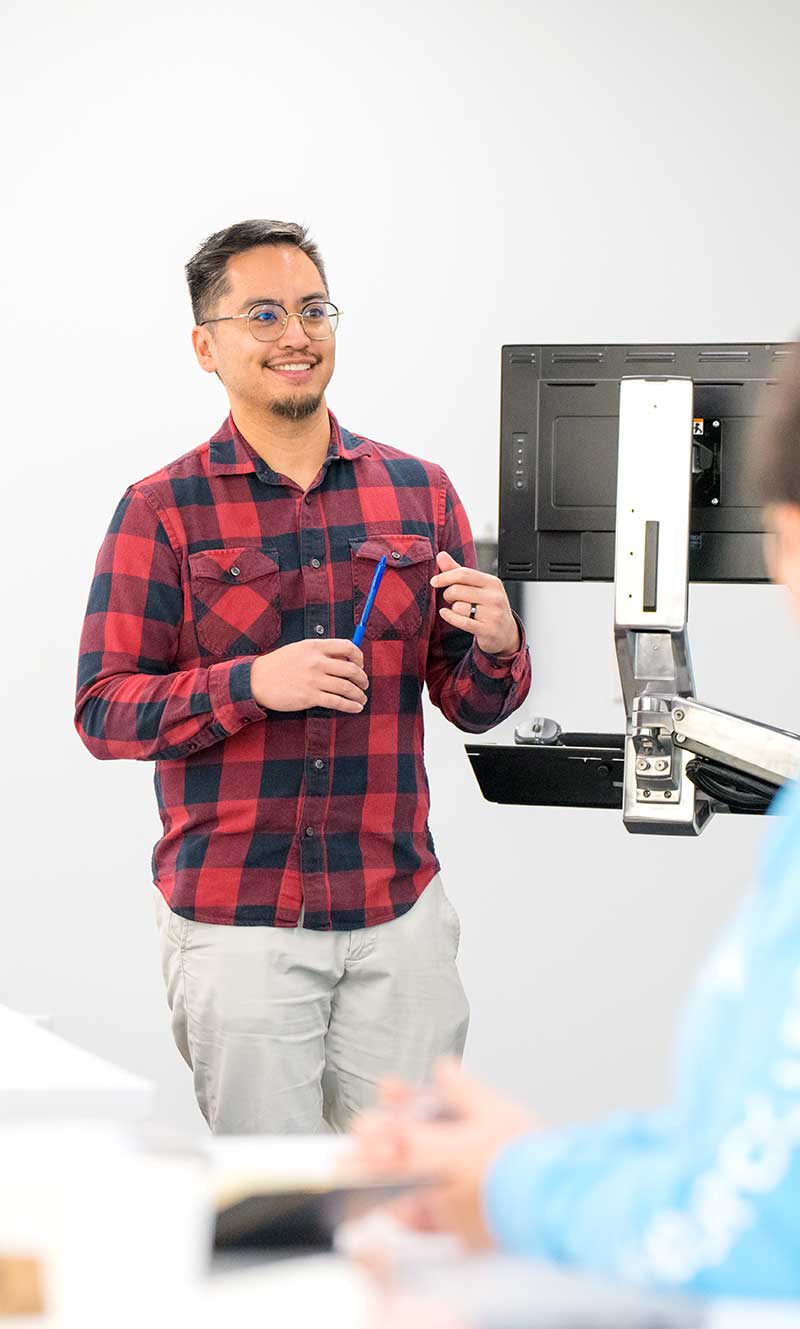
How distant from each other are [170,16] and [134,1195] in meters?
3.30

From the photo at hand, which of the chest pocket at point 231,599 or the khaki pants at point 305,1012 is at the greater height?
the chest pocket at point 231,599

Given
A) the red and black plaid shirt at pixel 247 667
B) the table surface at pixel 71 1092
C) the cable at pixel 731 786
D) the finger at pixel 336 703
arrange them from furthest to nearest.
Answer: the red and black plaid shirt at pixel 247 667
the finger at pixel 336 703
the cable at pixel 731 786
the table surface at pixel 71 1092

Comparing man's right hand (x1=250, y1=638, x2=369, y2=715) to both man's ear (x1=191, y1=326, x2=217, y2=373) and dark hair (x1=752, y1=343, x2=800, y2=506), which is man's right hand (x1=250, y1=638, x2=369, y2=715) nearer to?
man's ear (x1=191, y1=326, x2=217, y2=373)

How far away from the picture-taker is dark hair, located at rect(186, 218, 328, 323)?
2.40 meters

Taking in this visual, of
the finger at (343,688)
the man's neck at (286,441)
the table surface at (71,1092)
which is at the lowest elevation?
the table surface at (71,1092)

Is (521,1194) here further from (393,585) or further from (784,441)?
(393,585)

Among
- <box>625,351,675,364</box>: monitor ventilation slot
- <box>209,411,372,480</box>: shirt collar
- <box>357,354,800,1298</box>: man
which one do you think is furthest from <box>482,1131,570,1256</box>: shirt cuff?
<box>209,411,372,480</box>: shirt collar

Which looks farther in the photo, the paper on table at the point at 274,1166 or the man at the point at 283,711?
the man at the point at 283,711

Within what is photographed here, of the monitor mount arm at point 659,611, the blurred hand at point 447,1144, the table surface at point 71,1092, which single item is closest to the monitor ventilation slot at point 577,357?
the monitor mount arm at point 659,611

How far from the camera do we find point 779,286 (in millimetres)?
3410

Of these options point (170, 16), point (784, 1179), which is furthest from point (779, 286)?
point (784, 1179)

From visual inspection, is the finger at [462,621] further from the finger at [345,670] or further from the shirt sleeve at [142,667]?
the shirt sleeve at [142,667]

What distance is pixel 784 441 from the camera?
861 mm

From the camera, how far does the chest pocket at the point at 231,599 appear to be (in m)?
2.29
